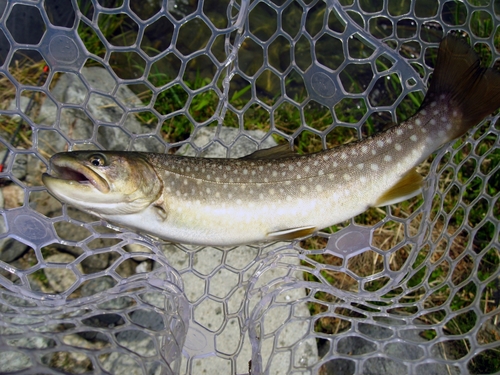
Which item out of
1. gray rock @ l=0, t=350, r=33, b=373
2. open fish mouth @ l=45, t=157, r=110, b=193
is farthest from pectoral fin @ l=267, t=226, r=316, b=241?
gray rock @ l=0, t=350, r=33, b=373

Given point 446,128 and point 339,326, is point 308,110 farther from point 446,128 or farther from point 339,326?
point 339,326

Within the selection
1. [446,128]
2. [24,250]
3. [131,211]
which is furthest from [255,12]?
[24,250]

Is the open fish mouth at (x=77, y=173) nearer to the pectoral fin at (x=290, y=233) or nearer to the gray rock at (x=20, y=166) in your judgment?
the pectoral fin at (x=290, y=233)

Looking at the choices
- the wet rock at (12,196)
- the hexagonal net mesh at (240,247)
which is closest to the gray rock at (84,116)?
the hexagonal net mesh at (240,247)

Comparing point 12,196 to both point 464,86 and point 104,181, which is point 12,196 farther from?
point 464,86

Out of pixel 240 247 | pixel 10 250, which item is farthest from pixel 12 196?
pixel 240 247
